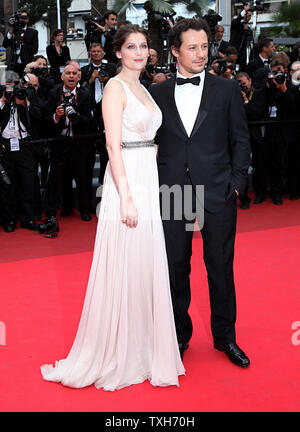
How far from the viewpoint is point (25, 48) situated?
803 cm

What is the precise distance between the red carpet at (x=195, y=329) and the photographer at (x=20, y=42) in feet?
10.0

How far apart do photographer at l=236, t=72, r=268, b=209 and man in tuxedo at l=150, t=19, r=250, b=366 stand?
13.2ft

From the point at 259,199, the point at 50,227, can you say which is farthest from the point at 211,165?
the point at 259,199

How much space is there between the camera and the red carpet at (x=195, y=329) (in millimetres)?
2617

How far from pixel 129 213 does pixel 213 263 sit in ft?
1.91

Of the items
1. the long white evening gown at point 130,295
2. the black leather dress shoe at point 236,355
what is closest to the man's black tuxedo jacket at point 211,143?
the long white evening gown at point 130,295

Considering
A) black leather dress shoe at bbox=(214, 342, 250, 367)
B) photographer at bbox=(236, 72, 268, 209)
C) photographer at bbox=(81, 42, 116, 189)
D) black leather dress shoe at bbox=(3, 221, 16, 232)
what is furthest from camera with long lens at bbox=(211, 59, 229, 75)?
black leather dress shoe at bbox=(214, 342, 250, 367)

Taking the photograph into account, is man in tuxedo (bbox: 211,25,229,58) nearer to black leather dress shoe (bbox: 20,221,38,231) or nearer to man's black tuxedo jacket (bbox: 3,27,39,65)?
man's black tuxedo jacket (bbox: 3,27,39,65)

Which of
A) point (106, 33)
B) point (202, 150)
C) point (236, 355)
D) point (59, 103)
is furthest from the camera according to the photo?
point (106, 33)

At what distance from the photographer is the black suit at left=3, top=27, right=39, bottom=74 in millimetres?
7961

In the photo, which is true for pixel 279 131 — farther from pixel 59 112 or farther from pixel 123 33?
pixel 123 33

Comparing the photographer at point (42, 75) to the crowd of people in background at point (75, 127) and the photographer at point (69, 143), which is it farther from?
the photographer at point (69, 143)
